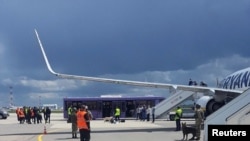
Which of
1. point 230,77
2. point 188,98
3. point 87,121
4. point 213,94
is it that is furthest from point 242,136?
point 188,98

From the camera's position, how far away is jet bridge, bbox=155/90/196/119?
43.3m

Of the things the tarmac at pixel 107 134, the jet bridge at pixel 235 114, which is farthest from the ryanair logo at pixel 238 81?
the jet bridge at pixel 235 114

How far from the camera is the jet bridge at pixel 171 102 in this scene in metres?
43.3

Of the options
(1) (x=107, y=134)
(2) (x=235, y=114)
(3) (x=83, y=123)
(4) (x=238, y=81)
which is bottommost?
(1) (x=107, y=134)

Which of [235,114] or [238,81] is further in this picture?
[238,81]

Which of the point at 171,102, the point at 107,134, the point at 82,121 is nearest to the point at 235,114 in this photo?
the point at 82,121

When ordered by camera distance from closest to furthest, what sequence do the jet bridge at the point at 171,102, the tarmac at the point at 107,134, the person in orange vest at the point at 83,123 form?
the person in orange vest at the point at 83,123 < the tarmac at the point at 107,134 < the jet bridge at the point at 171,102

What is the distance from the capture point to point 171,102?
44844 millimetres

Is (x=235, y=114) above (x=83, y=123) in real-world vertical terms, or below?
above

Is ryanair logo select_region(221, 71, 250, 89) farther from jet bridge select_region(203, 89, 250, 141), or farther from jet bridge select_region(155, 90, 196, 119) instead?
jet bridge select_region(203, 89, 250, 141)

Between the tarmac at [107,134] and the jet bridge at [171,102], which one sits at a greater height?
the jet bridge at [171,102]

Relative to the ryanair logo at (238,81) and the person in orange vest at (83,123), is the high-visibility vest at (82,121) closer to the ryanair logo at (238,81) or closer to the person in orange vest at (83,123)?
the person in orange vest at (83,123)

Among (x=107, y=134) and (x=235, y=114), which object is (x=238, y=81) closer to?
(x=107, y=134)

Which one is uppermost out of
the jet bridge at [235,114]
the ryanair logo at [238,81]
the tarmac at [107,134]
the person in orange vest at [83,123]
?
the ryanair logo at [238,81]
